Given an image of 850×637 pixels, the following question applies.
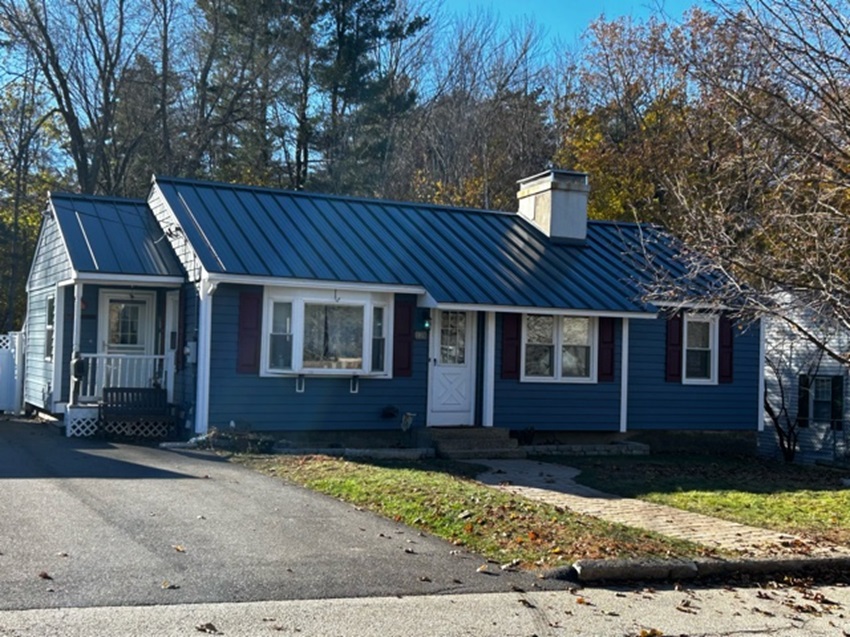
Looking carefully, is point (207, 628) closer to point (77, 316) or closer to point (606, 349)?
point (77, 316)

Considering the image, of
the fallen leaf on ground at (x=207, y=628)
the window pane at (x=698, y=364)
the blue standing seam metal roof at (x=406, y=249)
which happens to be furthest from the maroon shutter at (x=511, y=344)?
the fallen leaf on ground at (x=207, y=628)

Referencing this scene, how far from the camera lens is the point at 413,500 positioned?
11.4 metres

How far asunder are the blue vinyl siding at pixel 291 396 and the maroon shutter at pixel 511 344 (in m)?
1.50

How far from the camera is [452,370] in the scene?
1841 centimetres

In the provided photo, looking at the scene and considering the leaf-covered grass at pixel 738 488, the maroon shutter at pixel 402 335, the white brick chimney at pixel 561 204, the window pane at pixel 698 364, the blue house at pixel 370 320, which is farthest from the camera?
the white brick chimney at pixel 561 204

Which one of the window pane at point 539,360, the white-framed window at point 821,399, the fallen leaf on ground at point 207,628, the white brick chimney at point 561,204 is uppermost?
the white brick chimney at point 561,204

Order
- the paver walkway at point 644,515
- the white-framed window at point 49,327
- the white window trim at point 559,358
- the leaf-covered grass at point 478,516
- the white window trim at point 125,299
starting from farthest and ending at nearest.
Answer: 1. the white-framed window at point 49,327
2. the white window trim at point 125,299
3. the white window trim at point 559,358
4. the paver walkway at point 644,515
5. the leaf-covered grass at point 478,516

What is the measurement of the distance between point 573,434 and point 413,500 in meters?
A: 8.49

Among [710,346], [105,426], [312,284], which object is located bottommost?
[105,426]

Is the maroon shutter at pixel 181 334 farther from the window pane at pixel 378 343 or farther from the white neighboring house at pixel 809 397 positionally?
the white neighboring house at pixel 809 397

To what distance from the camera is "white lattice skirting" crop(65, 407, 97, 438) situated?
17.1 metres

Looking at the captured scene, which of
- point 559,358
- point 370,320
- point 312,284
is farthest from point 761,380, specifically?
point 312,284

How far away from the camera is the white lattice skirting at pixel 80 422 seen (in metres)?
17.1

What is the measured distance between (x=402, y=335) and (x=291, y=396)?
223 cm
